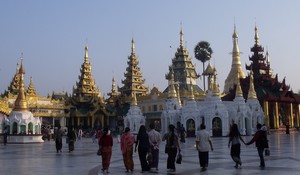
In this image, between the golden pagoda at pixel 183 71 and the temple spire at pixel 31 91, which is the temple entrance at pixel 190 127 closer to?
the golden pagoda at pixel 183 71

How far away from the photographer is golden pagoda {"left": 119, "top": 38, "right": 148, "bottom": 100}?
253ft

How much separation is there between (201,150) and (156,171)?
1.44m

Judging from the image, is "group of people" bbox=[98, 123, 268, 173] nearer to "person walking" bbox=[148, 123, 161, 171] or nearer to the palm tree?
"person walking" bbox=[148, 123, 161, 171]

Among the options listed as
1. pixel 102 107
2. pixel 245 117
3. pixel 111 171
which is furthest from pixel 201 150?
pixel 102 107

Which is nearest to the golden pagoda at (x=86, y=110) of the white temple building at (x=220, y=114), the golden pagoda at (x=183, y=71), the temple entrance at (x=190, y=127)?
the golden pagoda at (x=183, y=71)

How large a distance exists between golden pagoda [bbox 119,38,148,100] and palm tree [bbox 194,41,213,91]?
11.0 m

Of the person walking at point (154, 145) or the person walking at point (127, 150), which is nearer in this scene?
the person walking at point (127, 150)

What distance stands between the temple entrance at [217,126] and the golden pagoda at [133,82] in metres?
33.2

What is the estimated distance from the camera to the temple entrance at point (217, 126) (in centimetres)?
4409

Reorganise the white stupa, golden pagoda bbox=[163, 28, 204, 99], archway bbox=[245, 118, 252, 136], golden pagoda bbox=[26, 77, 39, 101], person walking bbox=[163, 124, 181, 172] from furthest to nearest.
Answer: golden pagoda bbox=[26, 77, 39, 101] → golden pagoda bbox=[163, 28, 204, 99] → archway bbox=[245, 118, 252, 136] → the white stupa → person walking bbox=[163, 124, 181, 172]

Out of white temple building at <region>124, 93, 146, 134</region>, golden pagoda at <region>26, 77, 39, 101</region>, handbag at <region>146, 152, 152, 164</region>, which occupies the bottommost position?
handbag at <region>146, 152, 152, 164</region>

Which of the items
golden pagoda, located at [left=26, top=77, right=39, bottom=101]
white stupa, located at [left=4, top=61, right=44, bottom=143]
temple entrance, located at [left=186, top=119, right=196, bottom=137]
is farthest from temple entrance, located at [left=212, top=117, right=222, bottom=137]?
golden pagoda, located at [left=26, top=77, right=39, bottom=101]

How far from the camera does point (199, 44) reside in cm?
7694

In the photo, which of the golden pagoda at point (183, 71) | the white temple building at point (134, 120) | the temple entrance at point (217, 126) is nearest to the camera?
the temple entrance at point (217, 126)
